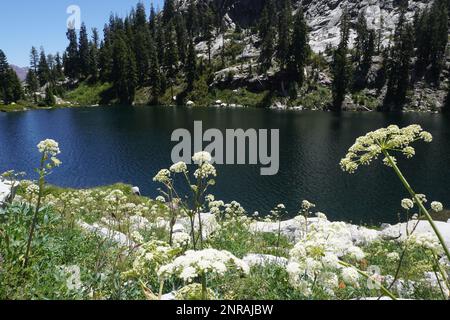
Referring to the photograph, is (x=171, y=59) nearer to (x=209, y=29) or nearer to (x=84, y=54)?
(x=209, y=29)

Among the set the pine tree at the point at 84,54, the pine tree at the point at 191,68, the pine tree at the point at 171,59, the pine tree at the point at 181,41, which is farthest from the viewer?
the pine tree at the point at 84,54

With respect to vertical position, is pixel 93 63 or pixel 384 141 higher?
pixel 93 63

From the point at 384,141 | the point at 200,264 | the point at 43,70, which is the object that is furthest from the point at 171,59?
the point at 200,264

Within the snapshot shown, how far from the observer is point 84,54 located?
162125mm

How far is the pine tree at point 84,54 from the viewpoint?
6309 inches

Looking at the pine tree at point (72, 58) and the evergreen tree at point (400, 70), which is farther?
the pine tree at point (72, 58)

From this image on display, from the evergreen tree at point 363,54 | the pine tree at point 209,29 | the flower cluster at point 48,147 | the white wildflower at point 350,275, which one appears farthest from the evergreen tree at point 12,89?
the white wildflower at point 350,275

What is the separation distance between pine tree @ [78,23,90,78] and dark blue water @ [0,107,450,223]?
8311 centimetres

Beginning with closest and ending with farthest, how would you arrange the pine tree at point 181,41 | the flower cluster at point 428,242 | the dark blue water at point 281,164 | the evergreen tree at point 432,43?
the flower cluster at point 428,242
the dark blue water at point 281,164
the evergreen tree at point 432,43
the pine tree at point 181,41

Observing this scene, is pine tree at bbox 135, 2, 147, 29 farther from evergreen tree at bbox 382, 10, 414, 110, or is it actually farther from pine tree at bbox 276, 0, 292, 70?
evergreen tree at bbox 382, 10, 414, 110

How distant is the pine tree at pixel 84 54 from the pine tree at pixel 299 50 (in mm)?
92773

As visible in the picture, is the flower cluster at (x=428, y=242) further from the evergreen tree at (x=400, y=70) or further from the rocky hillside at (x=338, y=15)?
the rocky hillside at (x=338, y=15)

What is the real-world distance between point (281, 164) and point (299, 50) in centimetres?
8902
